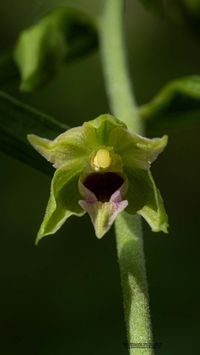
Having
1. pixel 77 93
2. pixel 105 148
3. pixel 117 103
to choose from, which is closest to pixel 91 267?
pixel 77 93

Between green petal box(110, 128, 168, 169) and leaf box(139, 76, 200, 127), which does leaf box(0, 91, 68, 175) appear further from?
leaf box(139, 76, 200, 127)

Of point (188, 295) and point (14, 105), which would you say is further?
point (188, 295)

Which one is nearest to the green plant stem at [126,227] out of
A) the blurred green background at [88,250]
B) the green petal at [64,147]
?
the green petal at [64,147]

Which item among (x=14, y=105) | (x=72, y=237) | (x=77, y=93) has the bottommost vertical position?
(x=14, y=105)

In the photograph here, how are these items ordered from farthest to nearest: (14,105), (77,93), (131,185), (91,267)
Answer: (77,93) → (91,267) → (14,105) → (131,185)

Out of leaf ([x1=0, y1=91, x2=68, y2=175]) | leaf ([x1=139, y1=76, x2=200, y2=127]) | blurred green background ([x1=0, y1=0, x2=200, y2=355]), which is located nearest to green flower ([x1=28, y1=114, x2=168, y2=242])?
leaf ([x1=0, y1=91, x2=68, y2=175])

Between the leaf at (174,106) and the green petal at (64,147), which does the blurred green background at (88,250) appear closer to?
the leaf at (174,106)

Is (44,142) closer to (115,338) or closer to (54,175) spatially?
(54,175)

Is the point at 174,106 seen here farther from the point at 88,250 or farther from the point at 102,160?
the point at 88,250
